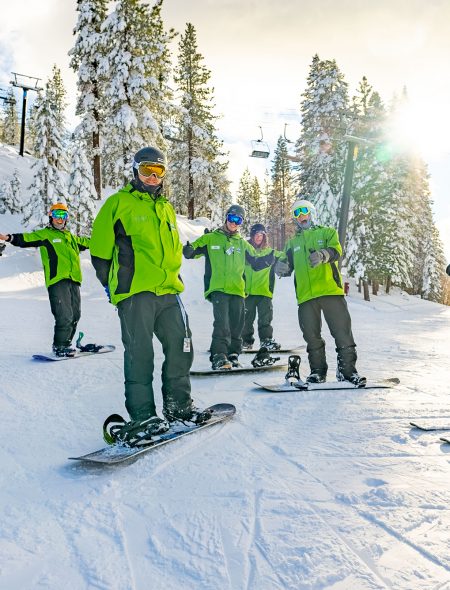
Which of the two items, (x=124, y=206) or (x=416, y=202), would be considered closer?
(x=124, y=206)

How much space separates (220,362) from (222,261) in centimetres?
146

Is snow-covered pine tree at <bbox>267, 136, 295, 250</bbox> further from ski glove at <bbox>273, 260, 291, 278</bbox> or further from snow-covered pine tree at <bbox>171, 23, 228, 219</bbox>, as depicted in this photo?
ski glove at <bbox>273, 260, 291, 278</bbox>

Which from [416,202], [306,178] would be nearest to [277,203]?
[416,202]

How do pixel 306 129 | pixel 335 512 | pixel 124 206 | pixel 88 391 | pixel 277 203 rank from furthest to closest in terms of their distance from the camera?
pixel 277 203 < pixel 306 129 < pixel 88 391 < pixel 124 206 < pixel 335 512

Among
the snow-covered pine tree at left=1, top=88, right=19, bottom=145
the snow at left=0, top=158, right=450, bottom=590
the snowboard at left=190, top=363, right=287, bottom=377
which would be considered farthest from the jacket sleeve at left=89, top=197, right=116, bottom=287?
the snow-covered pine tree at left=1, top=88, right=19, bottom=145

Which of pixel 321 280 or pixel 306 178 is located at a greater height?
pixel 306 178

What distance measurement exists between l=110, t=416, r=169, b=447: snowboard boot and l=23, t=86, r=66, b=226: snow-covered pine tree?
2230cm

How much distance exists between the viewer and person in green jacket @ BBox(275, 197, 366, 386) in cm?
569

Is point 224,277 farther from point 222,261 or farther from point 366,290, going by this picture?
point 366,290

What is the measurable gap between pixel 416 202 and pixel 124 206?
1867 inches

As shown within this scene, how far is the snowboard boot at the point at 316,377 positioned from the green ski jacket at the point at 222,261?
5.37 ft

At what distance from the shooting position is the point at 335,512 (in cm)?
246

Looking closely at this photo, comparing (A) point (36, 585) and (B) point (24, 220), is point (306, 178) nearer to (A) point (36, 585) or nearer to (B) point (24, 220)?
(B) point (24, 220)

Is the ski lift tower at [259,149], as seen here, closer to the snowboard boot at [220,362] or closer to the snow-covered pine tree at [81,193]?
the snow-covered pine tree at [81,193]
